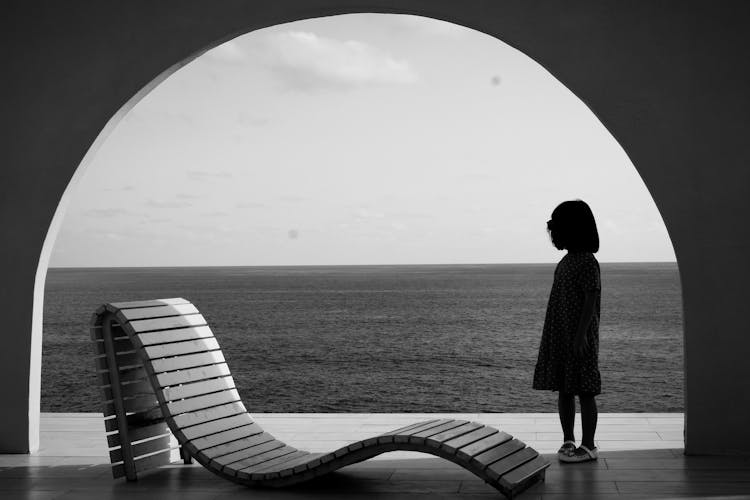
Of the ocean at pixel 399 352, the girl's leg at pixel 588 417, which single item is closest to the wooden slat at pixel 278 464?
the girl's leg at pixel 588 417

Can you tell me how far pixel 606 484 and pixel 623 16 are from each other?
265 cm

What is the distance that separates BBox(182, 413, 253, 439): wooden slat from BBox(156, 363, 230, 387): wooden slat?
246 millimetres

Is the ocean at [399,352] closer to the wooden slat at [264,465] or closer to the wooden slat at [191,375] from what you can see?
the wooden slat at [191,375]

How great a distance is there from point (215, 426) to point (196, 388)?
9.0 inches

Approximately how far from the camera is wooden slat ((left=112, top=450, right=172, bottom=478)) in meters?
5.00

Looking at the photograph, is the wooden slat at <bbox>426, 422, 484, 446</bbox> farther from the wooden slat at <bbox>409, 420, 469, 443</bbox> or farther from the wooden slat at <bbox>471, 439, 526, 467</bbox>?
the wooden slat at <bbox>471, 439, 526, 467</bbox>

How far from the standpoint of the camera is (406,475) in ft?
16.4

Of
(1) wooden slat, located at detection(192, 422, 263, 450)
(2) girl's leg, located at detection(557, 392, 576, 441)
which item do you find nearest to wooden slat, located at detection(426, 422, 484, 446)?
(2) girl's leg, located at detection(557, 392, 576, 441)

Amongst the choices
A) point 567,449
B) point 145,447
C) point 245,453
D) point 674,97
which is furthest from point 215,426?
point 674,97

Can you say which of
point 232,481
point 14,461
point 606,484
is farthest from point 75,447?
point 606,484

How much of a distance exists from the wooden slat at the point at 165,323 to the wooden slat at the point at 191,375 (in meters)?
0.25

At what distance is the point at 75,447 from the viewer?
5.89 meters

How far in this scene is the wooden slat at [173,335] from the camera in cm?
500

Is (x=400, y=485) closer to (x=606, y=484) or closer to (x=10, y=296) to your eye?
(x=606, y=484)
